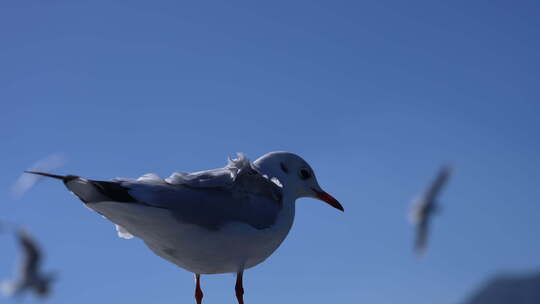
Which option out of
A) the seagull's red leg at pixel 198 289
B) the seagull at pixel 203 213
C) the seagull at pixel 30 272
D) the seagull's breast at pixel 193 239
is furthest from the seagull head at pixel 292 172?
the seagull at pixel 30 272

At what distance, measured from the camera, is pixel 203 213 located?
6.86m

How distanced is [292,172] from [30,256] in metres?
6.35

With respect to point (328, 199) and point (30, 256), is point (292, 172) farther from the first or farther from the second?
point (30, 256)

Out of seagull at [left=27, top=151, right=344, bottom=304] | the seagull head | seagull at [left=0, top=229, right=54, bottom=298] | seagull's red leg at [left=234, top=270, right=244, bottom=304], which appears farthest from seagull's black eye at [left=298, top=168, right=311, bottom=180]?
seagull at [left=0, top=229, right=54, bottom=298]

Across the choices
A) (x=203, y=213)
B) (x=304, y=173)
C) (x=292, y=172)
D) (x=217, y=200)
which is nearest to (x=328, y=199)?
(x=304, y=173)

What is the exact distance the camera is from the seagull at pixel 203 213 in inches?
257

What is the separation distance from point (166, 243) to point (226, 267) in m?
0.68

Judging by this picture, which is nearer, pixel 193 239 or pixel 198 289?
pixel 193 239

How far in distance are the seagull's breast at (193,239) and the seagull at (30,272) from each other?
5.21 m

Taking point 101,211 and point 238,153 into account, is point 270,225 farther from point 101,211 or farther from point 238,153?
point 101,211

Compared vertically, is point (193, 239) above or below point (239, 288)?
above

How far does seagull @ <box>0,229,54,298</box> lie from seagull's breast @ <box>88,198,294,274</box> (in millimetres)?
5214

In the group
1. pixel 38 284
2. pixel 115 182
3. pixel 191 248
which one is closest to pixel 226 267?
pixel 191 248

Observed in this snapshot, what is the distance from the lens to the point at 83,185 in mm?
6387
